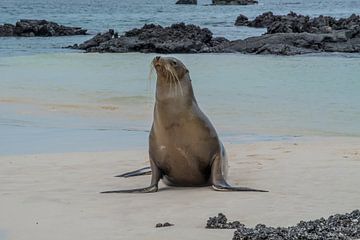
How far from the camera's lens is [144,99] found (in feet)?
53.3

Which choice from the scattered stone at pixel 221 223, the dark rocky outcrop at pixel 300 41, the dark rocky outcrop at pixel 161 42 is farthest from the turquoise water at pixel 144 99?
the scattered stone at pixel 221 223

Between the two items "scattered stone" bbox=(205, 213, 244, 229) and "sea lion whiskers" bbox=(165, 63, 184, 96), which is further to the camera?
"sea lion whiskers" bbox=(165, 63, 184, 96)

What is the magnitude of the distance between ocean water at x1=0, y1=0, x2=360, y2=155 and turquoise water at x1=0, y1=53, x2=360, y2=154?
0.06 ft

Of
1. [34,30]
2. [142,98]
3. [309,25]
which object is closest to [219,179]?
[142,98]

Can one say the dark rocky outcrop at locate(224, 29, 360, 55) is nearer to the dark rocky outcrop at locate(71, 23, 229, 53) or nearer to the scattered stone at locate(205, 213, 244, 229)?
the dark rocky outcrop at locate(71, 23, 229, 53)

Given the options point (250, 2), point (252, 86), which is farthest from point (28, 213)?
point (250, 2)

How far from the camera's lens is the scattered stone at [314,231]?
4.21 meters

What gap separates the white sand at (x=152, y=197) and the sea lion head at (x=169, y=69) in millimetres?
886

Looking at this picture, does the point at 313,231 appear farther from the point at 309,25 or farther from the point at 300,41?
the point at 309,25

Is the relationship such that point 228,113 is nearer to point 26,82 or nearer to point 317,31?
point 26,82

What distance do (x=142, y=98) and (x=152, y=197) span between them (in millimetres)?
10184

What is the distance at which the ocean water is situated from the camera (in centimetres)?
1137

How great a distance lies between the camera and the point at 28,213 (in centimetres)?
566

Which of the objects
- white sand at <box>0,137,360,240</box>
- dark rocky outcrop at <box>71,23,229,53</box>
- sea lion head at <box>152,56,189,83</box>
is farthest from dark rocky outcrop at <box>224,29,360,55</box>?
sea lion head at <box>152,56,189,83</box>
